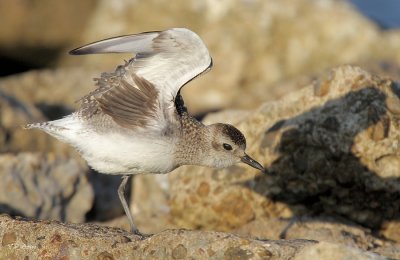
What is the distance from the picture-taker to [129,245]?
22.6 ft

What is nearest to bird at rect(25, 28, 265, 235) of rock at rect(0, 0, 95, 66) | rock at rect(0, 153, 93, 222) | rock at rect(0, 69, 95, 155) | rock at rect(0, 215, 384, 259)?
rock at rect(0, 215, 384, 259)

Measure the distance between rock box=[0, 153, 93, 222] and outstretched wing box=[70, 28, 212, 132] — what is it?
7.71 ft

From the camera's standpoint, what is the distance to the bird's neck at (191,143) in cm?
898

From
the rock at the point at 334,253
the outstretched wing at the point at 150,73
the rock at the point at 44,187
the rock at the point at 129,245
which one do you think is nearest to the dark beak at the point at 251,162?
the outstretched wing at the point at 150,73

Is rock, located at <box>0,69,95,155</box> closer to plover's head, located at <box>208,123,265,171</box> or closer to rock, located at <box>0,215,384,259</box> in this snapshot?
plover's head, located at <box>208,123,265,171</box>

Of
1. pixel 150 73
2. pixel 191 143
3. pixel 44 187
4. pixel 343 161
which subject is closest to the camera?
pixel 150 73

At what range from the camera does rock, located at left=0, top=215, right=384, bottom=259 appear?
21.0 feet

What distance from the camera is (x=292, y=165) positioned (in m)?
9.80

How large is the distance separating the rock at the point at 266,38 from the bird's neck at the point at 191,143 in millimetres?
9892

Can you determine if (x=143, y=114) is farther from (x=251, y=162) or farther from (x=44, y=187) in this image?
(x=44, y=187)

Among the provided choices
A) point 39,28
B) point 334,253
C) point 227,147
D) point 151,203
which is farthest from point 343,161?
point 39,28

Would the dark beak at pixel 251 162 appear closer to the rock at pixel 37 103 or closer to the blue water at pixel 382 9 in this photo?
the rock at pixel 37 103

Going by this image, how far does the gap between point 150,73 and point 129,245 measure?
8.31 ft

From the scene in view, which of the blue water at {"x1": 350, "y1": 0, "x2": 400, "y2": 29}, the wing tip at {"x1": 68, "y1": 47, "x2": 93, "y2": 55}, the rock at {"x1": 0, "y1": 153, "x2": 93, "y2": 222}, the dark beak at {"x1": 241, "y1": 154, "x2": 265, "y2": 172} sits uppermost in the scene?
the blue water at {"x1": 350, "y1": 0, "x2": 400, "y2": 29}
